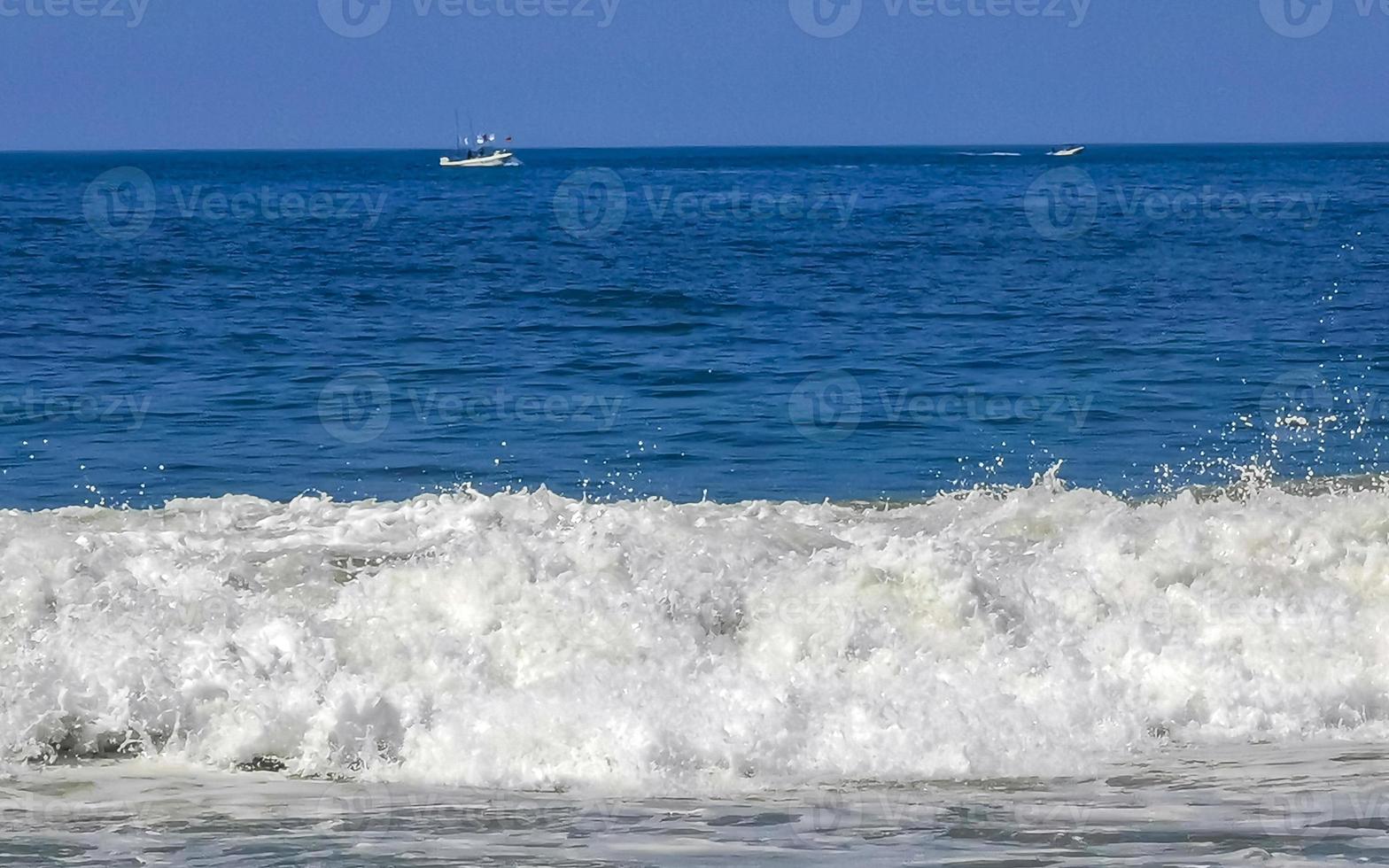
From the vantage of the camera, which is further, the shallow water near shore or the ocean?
the ocean

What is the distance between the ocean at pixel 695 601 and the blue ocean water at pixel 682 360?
10 centimetres

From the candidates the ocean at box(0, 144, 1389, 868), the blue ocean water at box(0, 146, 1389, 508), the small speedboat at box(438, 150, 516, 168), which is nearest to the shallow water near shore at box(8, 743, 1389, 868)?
the ocean at box(0, 144, 1389, 868)

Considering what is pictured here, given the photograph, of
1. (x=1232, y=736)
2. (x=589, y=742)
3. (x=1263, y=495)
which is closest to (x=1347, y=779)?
(x=1232, y=736)

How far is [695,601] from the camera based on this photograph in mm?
8297

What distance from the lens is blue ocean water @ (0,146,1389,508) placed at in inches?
535

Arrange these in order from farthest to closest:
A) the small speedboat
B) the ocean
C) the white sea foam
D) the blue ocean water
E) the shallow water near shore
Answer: the small speedboat, the blue ocean water, the white sea foam, the ocean, the shallow water near shore

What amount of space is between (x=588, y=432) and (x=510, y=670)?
24.5ft

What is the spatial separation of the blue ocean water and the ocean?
0.34ft

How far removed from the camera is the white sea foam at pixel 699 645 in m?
6.89

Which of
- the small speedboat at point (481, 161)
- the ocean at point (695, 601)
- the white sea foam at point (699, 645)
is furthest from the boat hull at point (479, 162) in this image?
the white sea foam at point (699, 645)

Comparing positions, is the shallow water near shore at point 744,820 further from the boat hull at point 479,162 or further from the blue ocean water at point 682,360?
the boat hull at point 479,162

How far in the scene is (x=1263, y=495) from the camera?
1069 cm

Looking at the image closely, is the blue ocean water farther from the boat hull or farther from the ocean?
the boat hull

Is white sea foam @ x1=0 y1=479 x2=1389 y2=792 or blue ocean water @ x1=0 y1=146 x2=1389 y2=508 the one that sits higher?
blue ocean water @ x1=0 y1=146 x2=1389 y2=508
